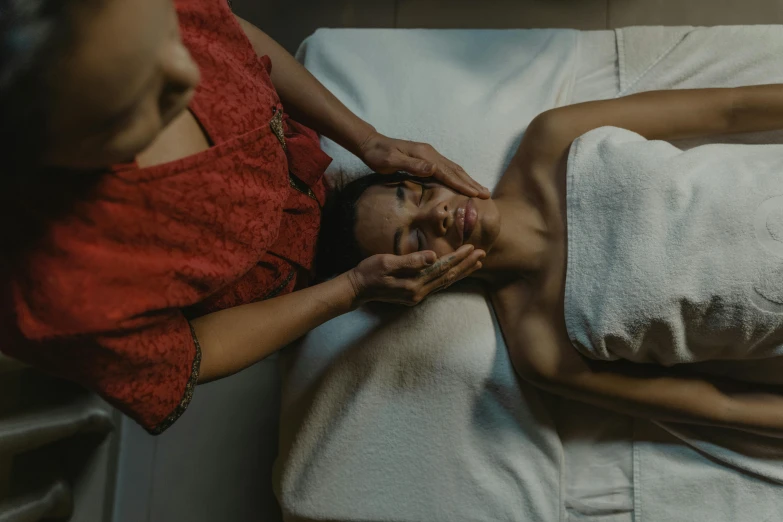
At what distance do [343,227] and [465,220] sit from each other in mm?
245

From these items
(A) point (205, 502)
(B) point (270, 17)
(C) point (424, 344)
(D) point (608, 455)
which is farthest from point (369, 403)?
(B) point (270, 17)

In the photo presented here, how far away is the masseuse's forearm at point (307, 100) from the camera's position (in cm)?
110

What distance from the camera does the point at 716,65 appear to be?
1280mm

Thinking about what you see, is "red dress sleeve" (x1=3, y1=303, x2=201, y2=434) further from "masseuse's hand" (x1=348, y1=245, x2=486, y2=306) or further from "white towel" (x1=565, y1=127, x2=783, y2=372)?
"white towel" (x1=565, y1=127, x2=783, y2=372)

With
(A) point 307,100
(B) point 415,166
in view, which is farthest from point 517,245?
(A) point 307,100

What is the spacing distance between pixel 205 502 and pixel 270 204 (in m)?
0.99

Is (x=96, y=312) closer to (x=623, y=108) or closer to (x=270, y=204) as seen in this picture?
(x=270, y=204)

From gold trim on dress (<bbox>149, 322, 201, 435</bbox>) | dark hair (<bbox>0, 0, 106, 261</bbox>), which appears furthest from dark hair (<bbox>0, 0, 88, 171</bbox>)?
gold trim on dress (<bbox>149, 322, 201, 435</bbox>)

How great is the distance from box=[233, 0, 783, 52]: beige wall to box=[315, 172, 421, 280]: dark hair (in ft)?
2.47

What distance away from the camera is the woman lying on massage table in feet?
3.46

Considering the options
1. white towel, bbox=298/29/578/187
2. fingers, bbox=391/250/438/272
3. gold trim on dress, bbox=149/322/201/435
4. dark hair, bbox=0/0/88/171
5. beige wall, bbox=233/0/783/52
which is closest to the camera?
dark hair, bbox=0/0/88/171

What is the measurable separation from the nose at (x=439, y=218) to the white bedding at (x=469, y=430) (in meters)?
0.20

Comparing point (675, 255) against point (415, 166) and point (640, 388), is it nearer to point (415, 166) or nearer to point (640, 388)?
point (640, 388)

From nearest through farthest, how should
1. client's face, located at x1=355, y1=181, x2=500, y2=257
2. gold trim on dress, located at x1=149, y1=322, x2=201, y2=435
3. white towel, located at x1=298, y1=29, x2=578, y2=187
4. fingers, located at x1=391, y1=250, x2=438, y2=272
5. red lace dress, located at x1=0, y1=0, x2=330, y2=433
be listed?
red lace dress, located at x1=0, y1=0, x2=330, y2=433, gold trim on dress, located at x1=149, y1=322, x2=201, y2=435, fingers, located at x1=391, y1=250, x2=438, y2=272, client's face, located at x1=355, y1=181, x2=500, y2=257, white towel, located at x1=298, y1=29, x2=578, y2=187
